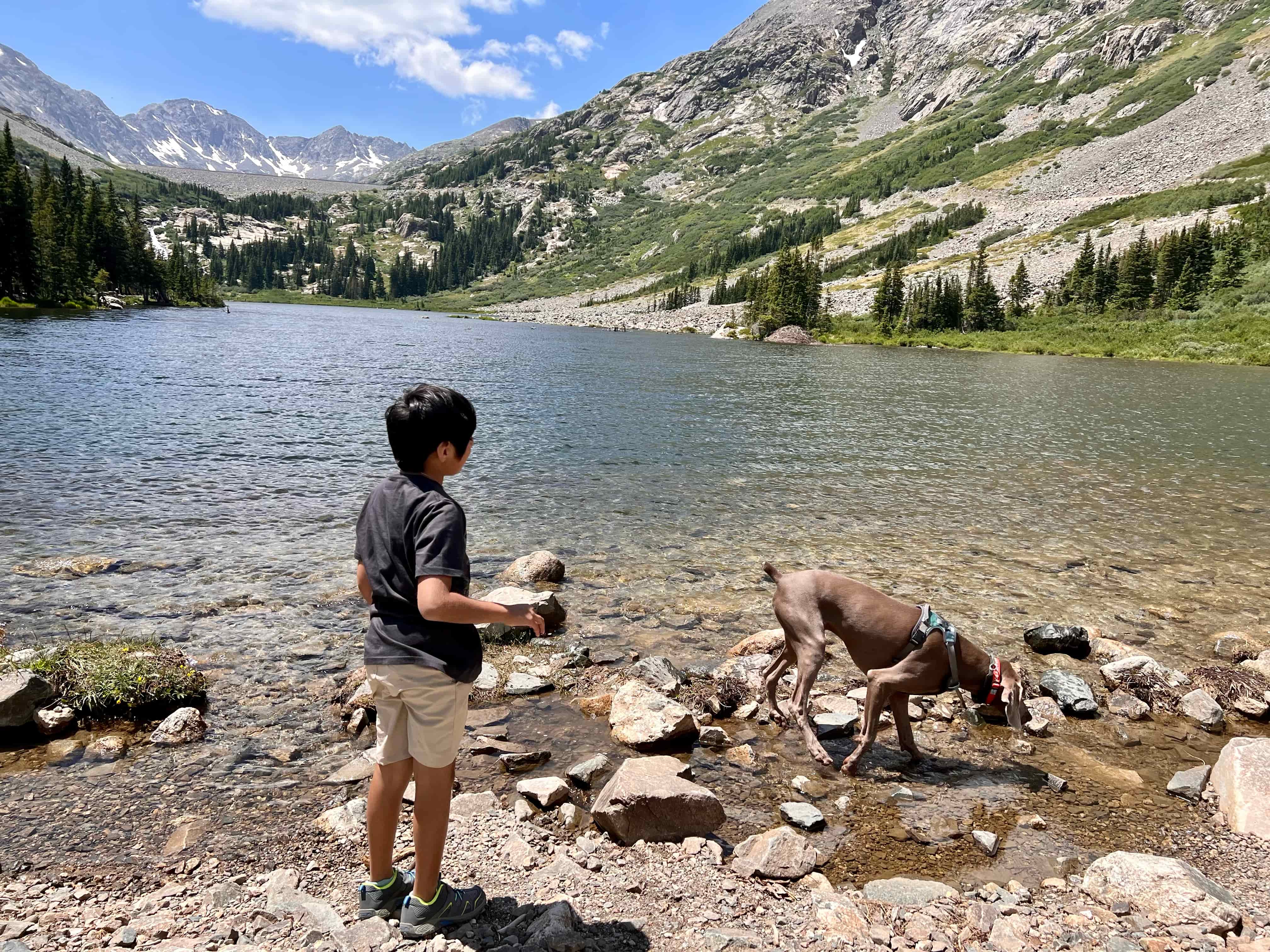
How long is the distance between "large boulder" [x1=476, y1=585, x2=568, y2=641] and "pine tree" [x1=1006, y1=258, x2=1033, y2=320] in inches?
4738

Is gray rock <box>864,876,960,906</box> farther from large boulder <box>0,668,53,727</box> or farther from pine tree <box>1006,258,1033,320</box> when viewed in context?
pine tree <box>1006,258,1033,320</box>

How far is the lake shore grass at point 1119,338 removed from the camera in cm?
7488

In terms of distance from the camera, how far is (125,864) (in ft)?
16.1

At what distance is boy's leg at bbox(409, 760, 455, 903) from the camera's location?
4.19 metres

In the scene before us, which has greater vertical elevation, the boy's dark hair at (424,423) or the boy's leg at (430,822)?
the boy's dark hair at (424,423)

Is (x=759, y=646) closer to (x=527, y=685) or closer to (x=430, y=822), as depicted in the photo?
(x=527, y=685)

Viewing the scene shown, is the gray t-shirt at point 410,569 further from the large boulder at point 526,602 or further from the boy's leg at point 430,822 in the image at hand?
the large boulder at point 526,602

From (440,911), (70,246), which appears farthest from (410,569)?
(70,246)

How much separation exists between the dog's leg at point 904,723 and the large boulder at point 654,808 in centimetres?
241

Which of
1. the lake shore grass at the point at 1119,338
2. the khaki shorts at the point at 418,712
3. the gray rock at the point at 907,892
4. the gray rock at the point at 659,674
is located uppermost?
the lake shore grass at the point at 1119,338

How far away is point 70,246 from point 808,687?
123m

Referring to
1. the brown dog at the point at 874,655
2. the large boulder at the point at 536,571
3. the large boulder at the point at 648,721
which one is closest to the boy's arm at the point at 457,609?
the large boulder at the point at 648,721

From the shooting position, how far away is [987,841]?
568cm

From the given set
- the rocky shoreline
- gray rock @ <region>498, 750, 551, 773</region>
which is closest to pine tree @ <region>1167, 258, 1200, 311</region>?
the rocky shoreline
